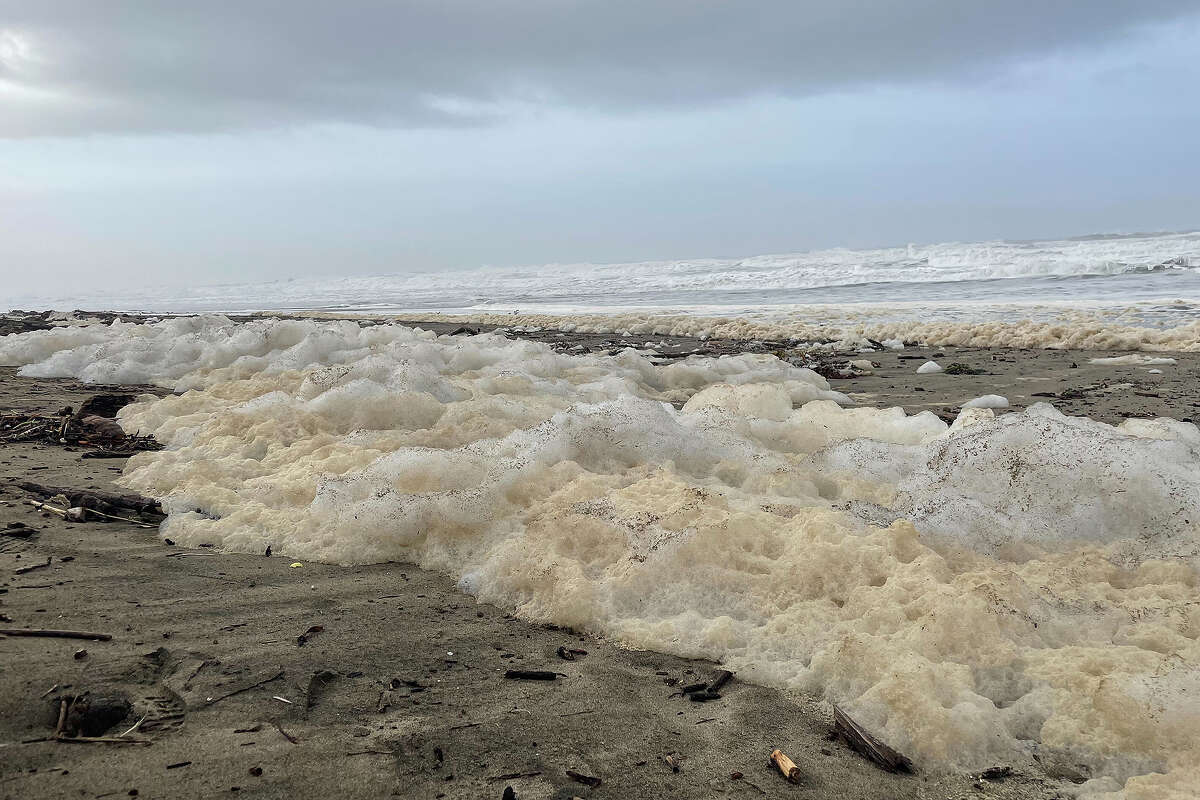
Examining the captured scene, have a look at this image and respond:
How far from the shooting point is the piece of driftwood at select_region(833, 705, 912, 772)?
6.24 feet

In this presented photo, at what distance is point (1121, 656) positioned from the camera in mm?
2244

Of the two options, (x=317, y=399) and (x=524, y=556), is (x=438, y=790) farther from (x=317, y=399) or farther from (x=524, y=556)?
(x=317, y=399)

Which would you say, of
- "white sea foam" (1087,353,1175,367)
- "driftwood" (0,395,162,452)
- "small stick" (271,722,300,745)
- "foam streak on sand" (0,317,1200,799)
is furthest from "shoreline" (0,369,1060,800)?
"white sea foam" (1087,353,1175,367)

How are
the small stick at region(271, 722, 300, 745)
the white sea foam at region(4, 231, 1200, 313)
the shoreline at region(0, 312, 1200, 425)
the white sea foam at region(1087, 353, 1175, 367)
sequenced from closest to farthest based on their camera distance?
the small stick at region(271, 722, 300, 745) → the shoreline at region(0, 312, 1200, 425) → the white sea foam at region(1087, 353, 1175, 367) → the white sea foam at region(4, 231, 1200, 313)

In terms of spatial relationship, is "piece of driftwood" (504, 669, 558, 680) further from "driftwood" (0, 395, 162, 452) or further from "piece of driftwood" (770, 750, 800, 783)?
"driftwood" (0, 395, 162, 452)

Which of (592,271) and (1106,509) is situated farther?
(592,271)

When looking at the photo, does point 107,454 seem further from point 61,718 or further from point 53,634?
point 61,718

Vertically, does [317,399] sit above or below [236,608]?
above

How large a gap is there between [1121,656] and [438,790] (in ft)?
6.20

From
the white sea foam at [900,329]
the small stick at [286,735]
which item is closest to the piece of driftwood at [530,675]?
the small stick at [286,735]

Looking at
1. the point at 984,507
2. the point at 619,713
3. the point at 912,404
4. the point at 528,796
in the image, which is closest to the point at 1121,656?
the point at 984,507

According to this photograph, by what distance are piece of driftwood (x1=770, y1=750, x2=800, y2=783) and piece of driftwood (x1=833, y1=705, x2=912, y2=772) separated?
0.19 meters

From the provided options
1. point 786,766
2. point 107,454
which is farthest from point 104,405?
point 786,766

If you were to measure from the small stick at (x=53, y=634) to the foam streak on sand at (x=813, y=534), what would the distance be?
98 cm
